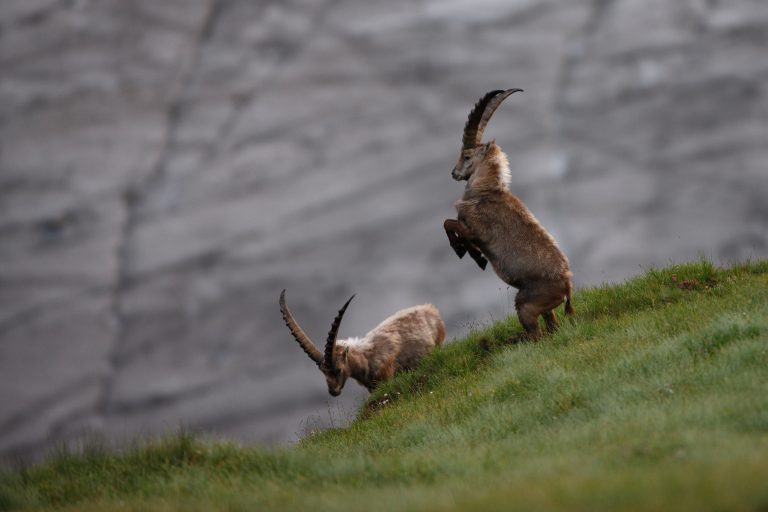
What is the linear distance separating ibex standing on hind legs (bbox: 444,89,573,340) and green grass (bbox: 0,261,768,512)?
20.9 inches

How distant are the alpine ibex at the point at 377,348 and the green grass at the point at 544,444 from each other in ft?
7.01

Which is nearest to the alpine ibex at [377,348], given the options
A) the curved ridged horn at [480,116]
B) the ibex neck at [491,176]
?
the ibex neck at [491,176]

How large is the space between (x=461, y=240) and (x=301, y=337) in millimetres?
3748

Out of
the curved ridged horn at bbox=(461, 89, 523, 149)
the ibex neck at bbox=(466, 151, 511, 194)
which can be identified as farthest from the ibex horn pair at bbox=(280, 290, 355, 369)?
the curved ridged horn at bbox=(461, 89, 523, 149)

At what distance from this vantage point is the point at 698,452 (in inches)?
236

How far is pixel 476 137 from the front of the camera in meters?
12.6

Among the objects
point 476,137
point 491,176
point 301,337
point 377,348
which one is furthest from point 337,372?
point 476,137

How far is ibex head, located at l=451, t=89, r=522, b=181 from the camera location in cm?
1221

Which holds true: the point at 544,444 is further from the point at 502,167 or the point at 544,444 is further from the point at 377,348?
the point at 377,348

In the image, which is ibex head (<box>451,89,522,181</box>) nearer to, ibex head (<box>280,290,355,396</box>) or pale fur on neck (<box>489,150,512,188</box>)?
pale fur on neck (<box>489,150,512,188</box>)

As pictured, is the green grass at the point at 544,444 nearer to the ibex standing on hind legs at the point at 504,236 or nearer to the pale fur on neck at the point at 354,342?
the ibex standing on hind legs at the point at 504,236

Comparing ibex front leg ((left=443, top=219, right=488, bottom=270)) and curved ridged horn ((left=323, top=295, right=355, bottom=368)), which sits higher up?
ibex front leg ((left=443, top=219, right=488, bottom=270))

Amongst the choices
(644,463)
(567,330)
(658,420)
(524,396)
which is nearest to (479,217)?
(567,330)

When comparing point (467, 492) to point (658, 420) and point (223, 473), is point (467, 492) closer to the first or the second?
point (658, 420)
